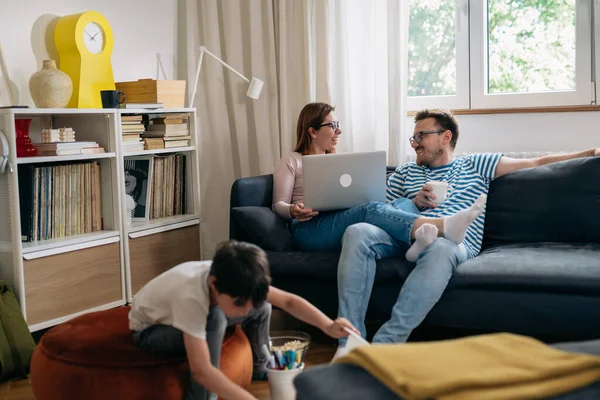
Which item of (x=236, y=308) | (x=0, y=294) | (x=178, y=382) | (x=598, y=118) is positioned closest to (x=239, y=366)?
(x=178, y=382)

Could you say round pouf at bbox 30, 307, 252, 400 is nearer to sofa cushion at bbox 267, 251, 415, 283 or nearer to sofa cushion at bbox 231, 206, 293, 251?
sofa cushion at bbox 267, 251, 415, 283

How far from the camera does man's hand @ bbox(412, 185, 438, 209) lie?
314 centimetres

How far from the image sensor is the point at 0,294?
287 centimetres

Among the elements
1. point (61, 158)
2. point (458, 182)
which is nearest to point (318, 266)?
point (458, 182)

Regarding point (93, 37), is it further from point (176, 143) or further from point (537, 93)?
point (537, 93)

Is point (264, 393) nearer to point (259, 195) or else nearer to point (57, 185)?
point (259, 195)

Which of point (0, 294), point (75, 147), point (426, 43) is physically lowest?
point (0, 294)

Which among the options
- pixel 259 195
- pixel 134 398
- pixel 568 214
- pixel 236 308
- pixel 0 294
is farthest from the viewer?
pixel 259 195

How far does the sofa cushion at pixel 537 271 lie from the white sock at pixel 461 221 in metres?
0.11

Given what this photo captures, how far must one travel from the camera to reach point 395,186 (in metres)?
3.45

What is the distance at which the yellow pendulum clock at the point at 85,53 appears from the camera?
355 cm

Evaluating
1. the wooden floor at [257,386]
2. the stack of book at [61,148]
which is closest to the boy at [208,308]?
the wooden floor at [257,386]

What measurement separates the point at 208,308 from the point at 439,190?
1379mm

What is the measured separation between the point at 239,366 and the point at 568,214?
5.25 feet
